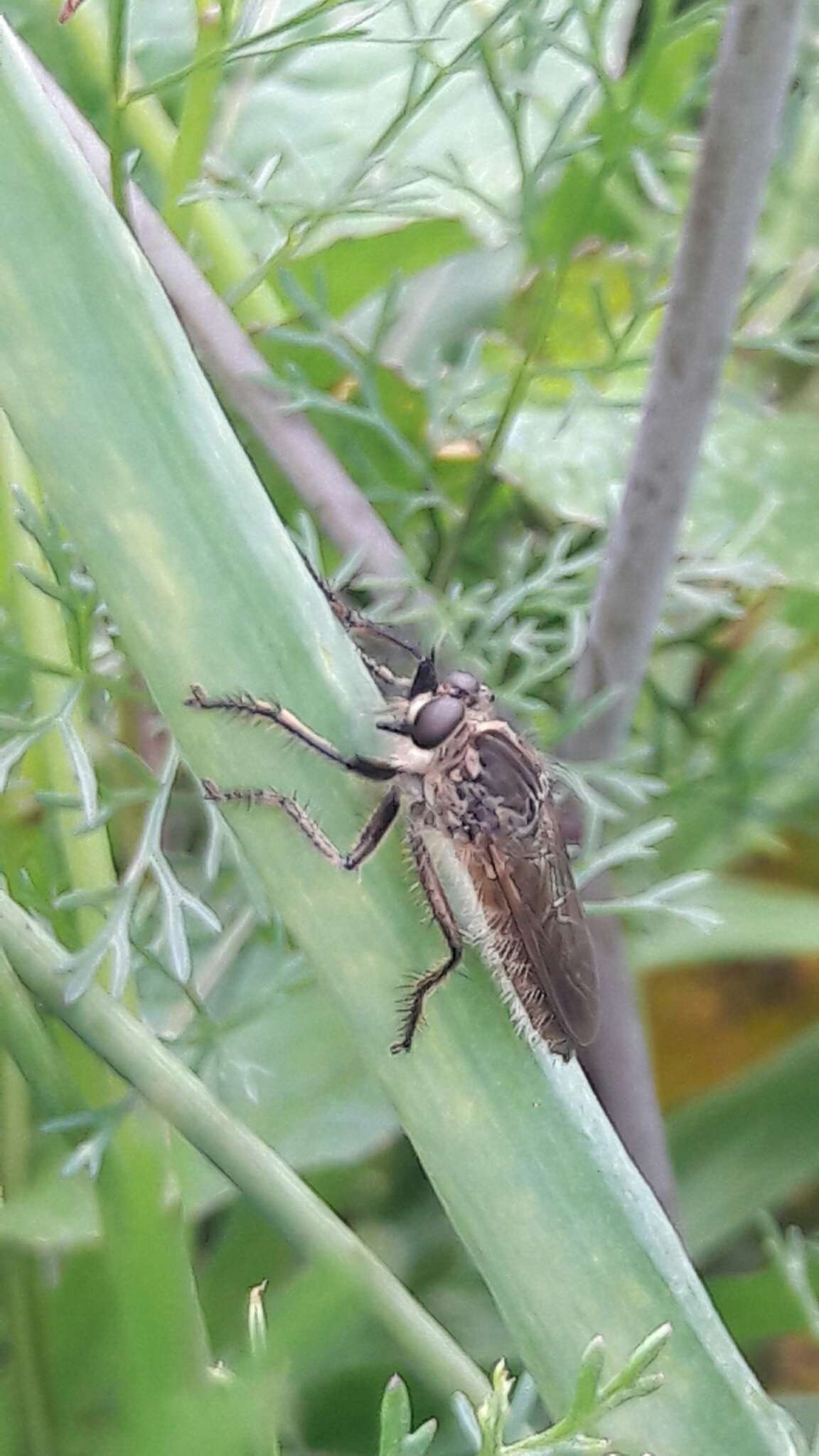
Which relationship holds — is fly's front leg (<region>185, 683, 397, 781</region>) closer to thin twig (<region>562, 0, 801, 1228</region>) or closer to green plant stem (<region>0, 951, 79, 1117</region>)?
green plant stem (<region>0, 951, 79, 1117</region>)

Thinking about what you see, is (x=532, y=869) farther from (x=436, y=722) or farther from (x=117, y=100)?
(x=117, y=100)

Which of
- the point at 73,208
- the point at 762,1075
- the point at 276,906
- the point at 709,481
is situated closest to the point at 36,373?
the point at 73,208

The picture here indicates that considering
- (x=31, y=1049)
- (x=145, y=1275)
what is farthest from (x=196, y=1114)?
(x=145, y=1275)

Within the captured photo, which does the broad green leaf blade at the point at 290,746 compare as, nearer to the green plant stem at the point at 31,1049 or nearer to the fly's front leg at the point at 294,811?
the fly's front leg at the point at 294,811

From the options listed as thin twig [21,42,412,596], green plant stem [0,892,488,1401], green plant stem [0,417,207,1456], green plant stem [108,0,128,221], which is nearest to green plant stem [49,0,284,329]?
thin twig [21,42,412,596]

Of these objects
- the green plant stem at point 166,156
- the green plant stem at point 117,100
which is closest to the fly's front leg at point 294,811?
the green plant stem at point 117,100

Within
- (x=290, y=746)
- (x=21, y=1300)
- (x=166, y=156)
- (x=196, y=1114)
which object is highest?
(x=166, y=156)
